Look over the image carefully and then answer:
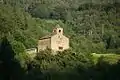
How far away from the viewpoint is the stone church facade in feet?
187

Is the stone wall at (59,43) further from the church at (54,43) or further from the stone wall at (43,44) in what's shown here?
the stone wall at (43,44)

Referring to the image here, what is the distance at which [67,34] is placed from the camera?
7662 cm

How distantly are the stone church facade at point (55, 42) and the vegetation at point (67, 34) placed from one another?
196 centimetres

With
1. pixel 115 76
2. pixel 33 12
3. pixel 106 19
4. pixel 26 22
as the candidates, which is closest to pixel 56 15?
pixel 33 12

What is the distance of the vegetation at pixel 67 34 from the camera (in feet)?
98.2

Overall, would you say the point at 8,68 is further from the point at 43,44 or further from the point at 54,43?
the point at 43,44

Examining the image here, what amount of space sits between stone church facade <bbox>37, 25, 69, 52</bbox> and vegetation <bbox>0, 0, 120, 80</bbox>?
196 centimetres

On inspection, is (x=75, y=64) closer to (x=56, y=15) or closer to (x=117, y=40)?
(x=117, y=40)

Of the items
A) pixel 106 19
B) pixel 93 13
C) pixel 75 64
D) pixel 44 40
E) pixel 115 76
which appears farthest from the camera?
pixel 93 13

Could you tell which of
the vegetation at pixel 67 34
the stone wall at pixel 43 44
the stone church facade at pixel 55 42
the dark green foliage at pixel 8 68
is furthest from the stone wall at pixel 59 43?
the dark green foliage at pixel 8 68

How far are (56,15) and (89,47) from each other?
118ft

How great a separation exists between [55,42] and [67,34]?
1952 cm

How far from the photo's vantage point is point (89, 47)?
239ft

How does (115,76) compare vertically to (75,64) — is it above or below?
above
